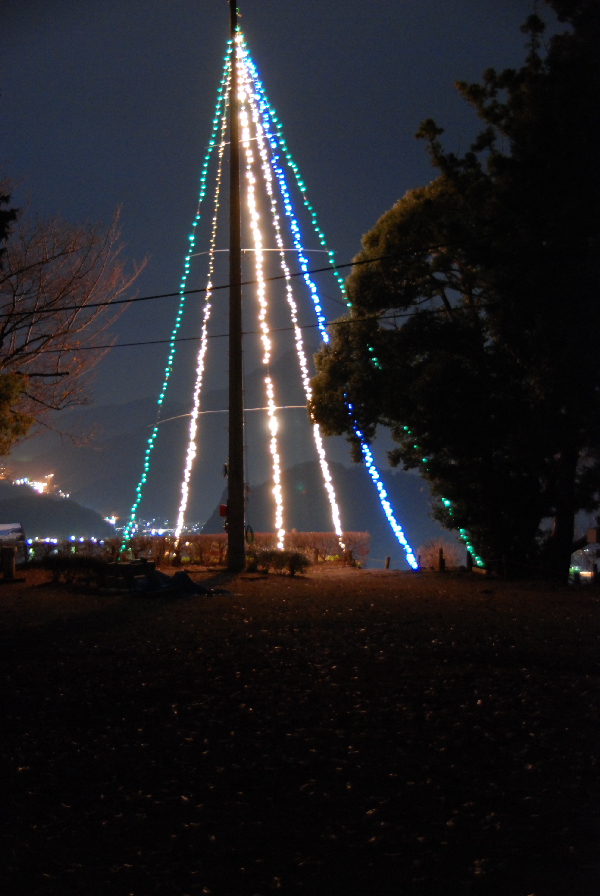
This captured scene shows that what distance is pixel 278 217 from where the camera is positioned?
1956 centimetres

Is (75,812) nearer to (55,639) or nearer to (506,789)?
(506,789)

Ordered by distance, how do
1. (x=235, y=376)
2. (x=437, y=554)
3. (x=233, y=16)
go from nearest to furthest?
(x=235, y=376), (x=233, y=16), (x=437, y=554)

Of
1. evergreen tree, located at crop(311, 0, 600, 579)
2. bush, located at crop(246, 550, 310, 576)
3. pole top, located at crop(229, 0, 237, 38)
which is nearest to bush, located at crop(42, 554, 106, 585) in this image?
bush, located at crop(246, 550, 310, 576)

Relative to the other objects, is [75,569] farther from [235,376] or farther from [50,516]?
[50,516]

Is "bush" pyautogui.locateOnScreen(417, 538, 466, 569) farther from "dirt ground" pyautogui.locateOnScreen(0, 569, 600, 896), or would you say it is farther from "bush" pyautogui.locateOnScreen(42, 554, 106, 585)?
"dirt ground" pyautogui.locateOnScreen(0, 569, 600, 896)

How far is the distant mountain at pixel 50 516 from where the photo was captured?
75.2 m

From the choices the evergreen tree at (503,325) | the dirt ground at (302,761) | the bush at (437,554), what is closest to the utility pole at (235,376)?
the evergreen tree at (503,325)

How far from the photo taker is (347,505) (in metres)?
64.9

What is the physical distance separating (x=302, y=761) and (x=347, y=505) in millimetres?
60568

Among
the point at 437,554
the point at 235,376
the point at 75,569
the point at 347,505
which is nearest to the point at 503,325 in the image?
the point at 235,376

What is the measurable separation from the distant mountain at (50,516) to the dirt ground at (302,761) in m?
68.7

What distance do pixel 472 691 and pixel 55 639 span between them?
209 inches

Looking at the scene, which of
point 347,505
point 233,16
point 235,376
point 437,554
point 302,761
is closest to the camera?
point 302,761

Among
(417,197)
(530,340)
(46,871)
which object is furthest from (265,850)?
(417,197)
